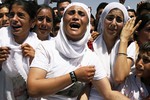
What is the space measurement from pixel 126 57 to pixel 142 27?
47 cm

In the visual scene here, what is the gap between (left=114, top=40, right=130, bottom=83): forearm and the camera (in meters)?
2.80

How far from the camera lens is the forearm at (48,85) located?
7.81 ft

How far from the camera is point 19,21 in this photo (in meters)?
2.94

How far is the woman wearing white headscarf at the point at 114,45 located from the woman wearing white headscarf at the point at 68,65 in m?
0.18

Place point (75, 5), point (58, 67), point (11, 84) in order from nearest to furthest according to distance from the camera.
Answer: point (58, 67), point (75, 5), point (11, 84)

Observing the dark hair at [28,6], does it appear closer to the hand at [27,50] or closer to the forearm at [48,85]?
the hand at [27,50]

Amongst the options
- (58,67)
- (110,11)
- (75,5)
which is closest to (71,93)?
(58,67)

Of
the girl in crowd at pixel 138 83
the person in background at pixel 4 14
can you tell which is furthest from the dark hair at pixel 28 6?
the person in background at pixel 4 14

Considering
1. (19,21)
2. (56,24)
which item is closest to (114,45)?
(19,21)

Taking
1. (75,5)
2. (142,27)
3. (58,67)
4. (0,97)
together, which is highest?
(75,5)

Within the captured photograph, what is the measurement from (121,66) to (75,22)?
583 millimetres

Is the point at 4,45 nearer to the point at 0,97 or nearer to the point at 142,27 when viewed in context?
the point at 0,97

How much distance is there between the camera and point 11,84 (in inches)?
118

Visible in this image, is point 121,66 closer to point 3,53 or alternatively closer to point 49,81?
point 49,81
